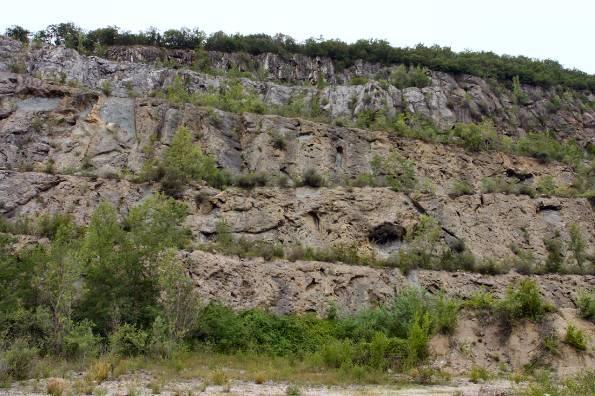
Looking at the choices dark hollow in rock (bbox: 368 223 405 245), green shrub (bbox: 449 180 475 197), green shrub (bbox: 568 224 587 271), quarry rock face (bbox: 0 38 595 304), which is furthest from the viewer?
green shrub (bbox: 449 180 475 197)

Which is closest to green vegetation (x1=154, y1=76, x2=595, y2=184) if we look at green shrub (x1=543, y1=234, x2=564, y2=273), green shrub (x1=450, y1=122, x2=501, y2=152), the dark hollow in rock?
green shrub (x1=450, y1=122, x2=501, y2=152)

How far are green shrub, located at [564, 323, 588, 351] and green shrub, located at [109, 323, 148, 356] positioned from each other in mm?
16007

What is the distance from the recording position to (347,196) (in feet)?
108

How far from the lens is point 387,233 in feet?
104

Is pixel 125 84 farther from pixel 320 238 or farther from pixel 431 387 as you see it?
pixel 431 387

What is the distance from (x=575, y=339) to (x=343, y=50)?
156 feet

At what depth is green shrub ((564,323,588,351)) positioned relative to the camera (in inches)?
816

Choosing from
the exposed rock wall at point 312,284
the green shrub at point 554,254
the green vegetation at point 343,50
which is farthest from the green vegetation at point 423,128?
the green vegetation at point 343,50

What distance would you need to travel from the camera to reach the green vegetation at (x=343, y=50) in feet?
194

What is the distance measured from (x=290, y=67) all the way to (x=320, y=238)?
33.0 metres

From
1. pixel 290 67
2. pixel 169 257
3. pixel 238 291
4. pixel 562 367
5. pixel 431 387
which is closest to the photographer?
pixel 431 387

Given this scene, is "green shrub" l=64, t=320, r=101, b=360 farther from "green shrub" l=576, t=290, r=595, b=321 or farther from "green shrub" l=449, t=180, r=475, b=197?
"green shrub" l=449, t=180, r=475, b=197

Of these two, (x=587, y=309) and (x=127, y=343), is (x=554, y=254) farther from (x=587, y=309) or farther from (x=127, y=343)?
(x=127, y=343)

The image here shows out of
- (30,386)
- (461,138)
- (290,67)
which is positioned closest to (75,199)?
(30,386)
